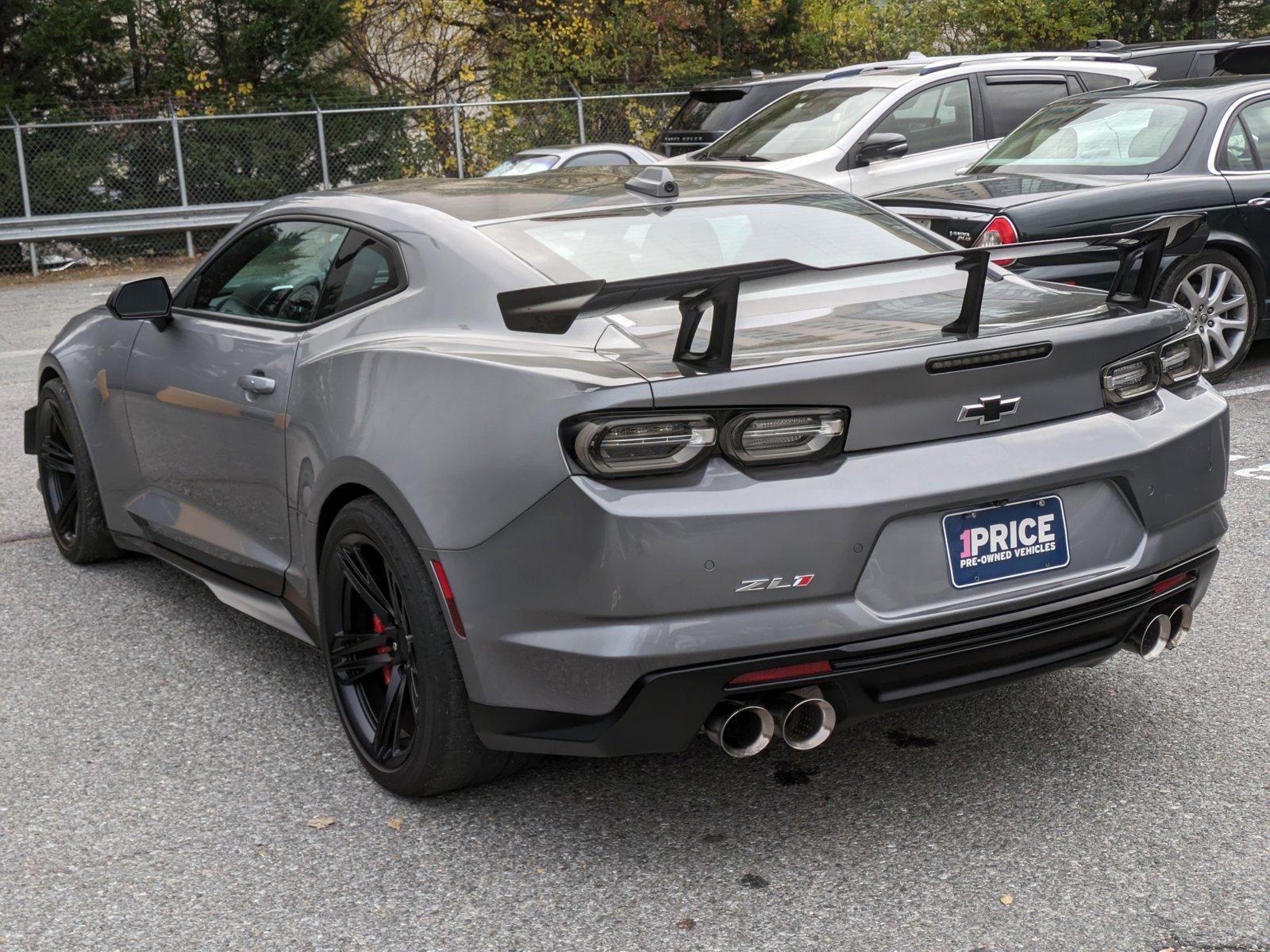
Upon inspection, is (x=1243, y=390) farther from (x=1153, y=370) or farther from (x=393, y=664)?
(x=393, y=664)

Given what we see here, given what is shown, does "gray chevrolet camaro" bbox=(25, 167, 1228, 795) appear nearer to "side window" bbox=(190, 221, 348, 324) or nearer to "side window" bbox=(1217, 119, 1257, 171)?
"side window" bbox=(190, 221, 348, 324)

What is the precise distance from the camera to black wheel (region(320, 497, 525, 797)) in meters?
3.30

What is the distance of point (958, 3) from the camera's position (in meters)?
28.7

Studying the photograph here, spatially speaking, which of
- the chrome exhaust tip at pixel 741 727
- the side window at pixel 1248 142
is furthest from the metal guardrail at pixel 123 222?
the chrome exhaust tip at pixel 741 727

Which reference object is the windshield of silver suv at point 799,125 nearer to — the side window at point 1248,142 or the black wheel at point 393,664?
the side window at point 1248,142

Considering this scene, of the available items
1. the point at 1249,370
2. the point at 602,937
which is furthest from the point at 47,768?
the point at 1249,370

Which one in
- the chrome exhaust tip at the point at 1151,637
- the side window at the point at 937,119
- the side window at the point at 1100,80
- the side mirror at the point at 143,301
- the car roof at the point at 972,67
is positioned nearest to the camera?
the chrome exhaust tip at the point at 1151,637

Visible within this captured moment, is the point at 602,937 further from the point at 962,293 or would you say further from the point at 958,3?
the point at 958,3

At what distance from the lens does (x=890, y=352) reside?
121 inches

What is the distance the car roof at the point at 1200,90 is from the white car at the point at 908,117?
215 cm

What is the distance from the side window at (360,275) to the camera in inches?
152

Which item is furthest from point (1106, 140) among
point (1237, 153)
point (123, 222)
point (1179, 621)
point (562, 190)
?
point (123, 222)

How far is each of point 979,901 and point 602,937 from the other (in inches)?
30.6

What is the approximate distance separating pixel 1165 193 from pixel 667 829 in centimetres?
573
